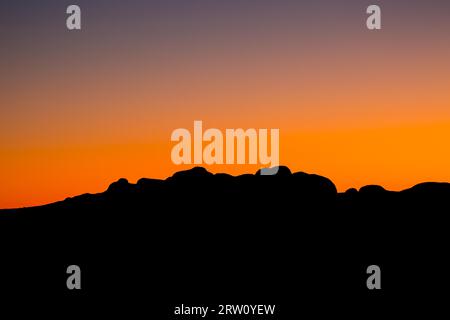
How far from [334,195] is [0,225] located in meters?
62.7

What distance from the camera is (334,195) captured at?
91875mm

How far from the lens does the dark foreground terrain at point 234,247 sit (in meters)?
82.2

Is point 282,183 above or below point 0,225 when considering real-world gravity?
above

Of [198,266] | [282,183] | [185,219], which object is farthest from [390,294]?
[185,219]

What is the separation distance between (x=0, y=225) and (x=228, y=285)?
45.9 m

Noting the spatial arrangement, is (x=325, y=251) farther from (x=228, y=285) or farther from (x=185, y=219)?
(x=185, y=219)

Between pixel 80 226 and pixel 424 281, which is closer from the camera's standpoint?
pixel 424 281

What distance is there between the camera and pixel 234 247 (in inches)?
3671

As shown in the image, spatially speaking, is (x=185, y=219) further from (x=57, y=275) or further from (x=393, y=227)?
(x=393, y=227)

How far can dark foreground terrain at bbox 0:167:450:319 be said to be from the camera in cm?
8219
